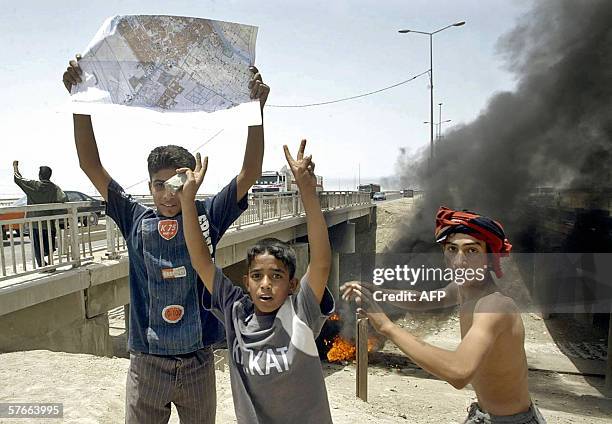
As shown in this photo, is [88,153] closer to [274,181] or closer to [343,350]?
[343,350]

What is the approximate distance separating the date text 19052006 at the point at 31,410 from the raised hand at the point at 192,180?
261 centimetres

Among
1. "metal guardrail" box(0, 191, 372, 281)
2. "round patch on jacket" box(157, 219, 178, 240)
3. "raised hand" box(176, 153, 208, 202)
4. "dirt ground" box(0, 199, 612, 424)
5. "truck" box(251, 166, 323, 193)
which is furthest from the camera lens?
"truck" box(251, 166, 323, 193)

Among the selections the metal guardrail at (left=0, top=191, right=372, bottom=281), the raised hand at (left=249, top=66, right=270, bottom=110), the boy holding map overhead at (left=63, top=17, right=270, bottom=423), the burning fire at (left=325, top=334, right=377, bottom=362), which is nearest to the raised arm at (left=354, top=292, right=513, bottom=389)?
the boy holding map overhead at (left=63, top=17, right=270, bottom=423)

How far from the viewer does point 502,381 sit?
72.0 inches

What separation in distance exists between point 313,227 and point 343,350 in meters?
15.2

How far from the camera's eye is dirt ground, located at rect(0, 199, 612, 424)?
3.84 metres

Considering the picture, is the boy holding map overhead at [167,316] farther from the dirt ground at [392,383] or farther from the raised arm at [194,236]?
the dirt ground at [392,383]

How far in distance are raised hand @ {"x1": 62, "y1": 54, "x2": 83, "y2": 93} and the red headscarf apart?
5.84 feet

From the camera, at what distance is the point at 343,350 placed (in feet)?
53.0

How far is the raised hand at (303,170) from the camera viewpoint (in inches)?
70.1

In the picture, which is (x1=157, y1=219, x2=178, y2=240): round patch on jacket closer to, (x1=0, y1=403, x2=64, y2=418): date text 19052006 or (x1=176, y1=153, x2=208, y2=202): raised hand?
(x1=176, y1=153, x2=208, y2=202): raised hand

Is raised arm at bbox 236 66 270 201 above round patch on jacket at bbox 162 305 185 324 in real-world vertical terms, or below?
above

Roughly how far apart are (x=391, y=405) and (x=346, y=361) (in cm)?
552

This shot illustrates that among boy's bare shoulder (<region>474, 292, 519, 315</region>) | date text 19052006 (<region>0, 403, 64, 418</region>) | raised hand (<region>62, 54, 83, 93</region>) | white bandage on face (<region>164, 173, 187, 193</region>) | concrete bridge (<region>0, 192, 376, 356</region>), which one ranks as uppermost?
raised hand (<region>62, 54, 83, 93</region>)
